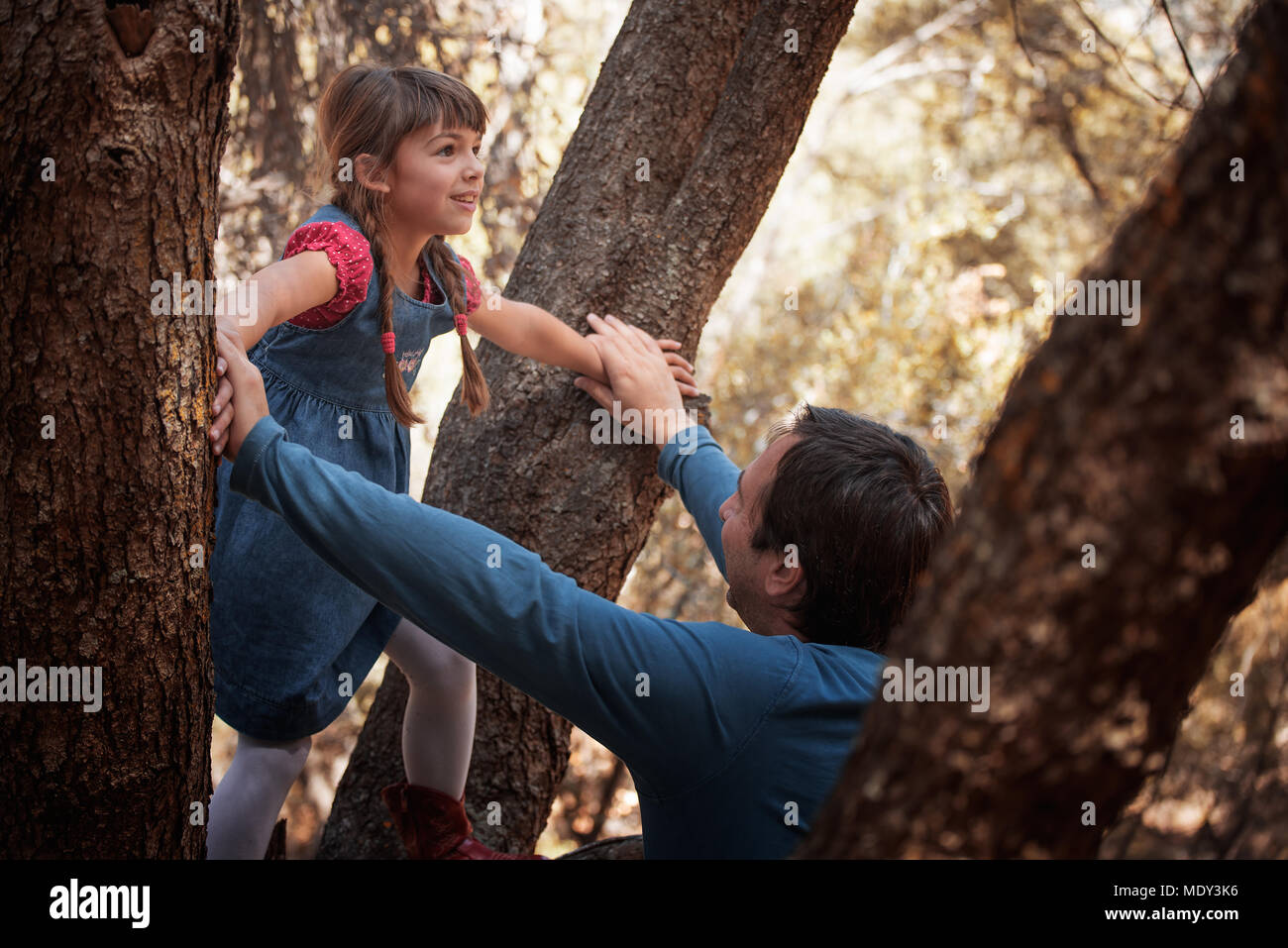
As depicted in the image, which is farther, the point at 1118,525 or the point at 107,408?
the point at 107,408

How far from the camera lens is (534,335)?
2.53m

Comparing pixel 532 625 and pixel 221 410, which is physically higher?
pixel 221 410

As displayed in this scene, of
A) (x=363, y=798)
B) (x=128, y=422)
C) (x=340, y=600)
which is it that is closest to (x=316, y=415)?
(x=340, y=600)

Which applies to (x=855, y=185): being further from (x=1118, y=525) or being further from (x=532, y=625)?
(x=1118, y=525)

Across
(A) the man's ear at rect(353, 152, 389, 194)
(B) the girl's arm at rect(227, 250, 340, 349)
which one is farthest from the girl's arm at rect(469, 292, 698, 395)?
(B) the girl's arm at rect(227, 250, 340, 349)

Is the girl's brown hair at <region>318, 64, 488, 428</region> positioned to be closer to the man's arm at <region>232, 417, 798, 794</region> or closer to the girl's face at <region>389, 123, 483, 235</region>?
the girl's face at <region>389, 123, 483, 235</region>

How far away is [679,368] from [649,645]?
4.10 feet

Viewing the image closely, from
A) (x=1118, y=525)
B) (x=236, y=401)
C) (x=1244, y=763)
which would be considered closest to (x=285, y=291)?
(x=236, y=401)

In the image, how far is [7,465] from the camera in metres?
1.37

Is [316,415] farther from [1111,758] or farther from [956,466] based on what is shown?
[956,466]

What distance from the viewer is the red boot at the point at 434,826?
8.09ft

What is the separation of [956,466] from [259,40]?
16.0 ft

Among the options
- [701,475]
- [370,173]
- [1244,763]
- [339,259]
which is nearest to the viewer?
[339,259]

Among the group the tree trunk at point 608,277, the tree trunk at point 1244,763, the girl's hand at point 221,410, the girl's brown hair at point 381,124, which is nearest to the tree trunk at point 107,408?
the girl's hand at point 221,410
